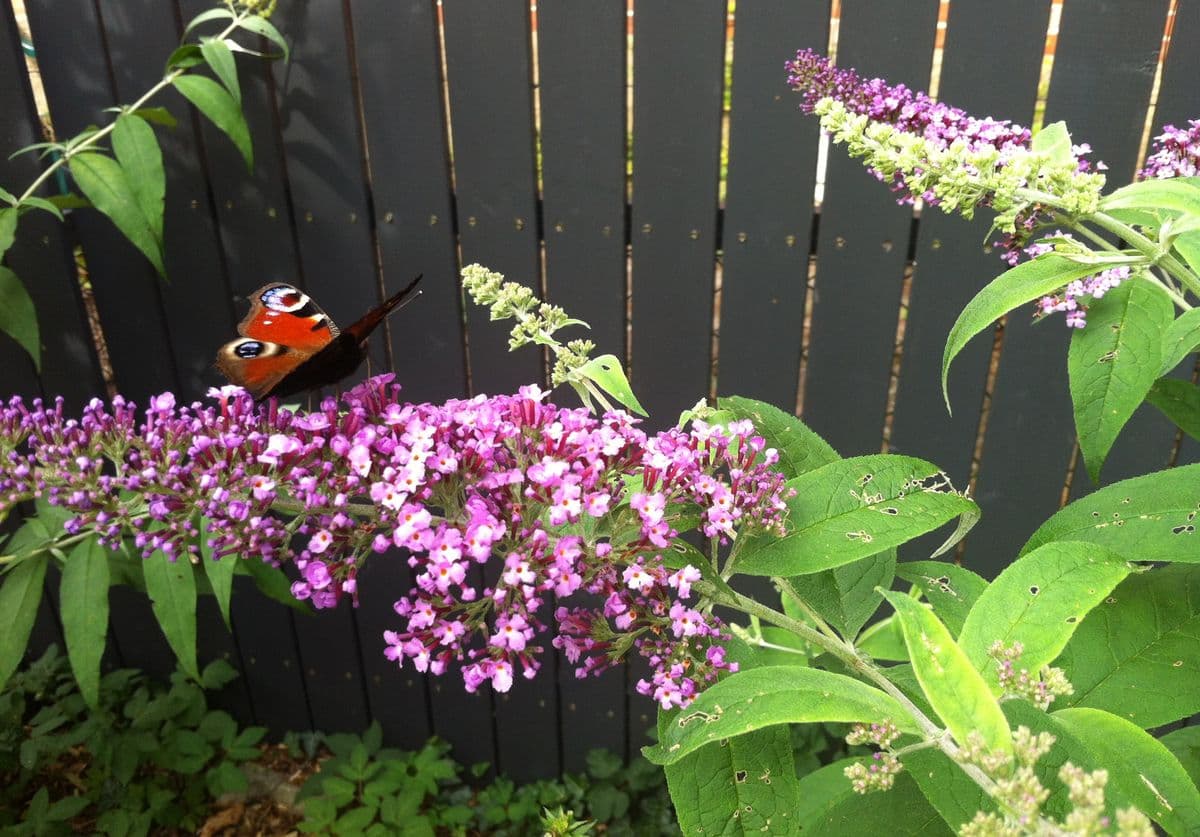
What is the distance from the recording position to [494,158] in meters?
2.22

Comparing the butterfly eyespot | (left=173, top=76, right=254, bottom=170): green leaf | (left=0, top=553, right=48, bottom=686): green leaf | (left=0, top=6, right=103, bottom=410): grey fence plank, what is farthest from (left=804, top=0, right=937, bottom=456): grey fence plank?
(left=0, top=6, right=103, bottom=410): grey fence plank

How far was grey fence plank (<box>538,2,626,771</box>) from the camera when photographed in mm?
2088

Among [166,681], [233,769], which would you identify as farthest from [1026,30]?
[166,681]

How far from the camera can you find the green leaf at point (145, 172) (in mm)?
1955

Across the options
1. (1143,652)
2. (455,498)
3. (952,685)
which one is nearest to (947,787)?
(952,685)

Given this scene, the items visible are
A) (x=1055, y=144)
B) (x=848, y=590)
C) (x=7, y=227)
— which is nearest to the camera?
(x=1055, y=144)

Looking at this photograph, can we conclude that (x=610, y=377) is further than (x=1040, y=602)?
Yes

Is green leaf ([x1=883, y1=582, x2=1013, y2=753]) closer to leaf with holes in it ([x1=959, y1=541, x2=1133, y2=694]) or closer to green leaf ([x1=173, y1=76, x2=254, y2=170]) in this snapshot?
leaf with holes in it ([x1=959, y1=541, x2=1133, y2=694])

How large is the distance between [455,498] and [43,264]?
2185 millimetres

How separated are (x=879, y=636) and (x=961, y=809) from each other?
3.37 feet

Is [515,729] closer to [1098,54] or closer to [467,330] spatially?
[467,330]

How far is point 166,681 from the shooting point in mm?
2963

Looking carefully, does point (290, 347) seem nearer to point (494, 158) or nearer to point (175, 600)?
point (175, 600)

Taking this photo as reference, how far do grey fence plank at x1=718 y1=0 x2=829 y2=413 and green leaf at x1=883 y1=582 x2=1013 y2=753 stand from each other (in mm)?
1677
